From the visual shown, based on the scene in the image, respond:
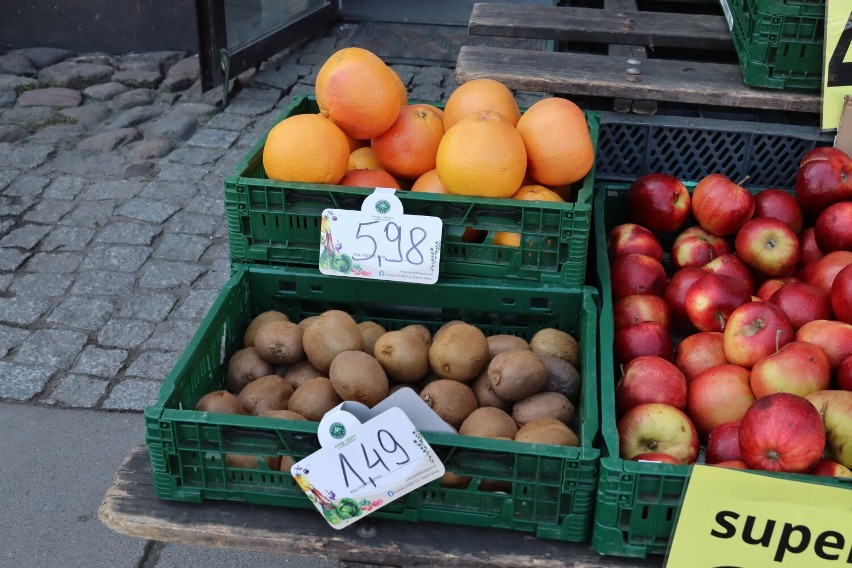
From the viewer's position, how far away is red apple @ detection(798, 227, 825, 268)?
240cm

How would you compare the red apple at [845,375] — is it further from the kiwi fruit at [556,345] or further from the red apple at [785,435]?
the kiwi fruit at [556,345]

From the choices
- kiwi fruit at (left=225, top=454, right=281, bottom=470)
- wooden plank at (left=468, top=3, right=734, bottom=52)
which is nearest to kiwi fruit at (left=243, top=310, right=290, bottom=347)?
kiwi fruit at (left=225, top=454, right=281, bottom=470)

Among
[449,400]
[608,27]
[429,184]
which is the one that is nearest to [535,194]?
[429,184]

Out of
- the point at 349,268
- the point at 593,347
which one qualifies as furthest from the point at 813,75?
the point at 349,268

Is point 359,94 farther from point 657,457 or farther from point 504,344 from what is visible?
point 657,457

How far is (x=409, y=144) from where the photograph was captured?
2355mm

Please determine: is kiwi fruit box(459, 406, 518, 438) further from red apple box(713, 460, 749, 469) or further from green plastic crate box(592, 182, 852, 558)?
red apple box(713, 460, 749, 469)

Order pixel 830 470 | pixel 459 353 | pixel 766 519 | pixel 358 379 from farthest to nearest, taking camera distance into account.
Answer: pixel 459 353 < pixel 358 379 < pixel 830 470 < pixel 766 519

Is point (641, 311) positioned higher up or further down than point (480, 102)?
further down

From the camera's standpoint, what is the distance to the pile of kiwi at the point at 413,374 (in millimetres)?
1879

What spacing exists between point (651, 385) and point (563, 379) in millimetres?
198

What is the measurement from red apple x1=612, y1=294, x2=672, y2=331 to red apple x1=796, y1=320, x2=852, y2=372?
1.13 feet

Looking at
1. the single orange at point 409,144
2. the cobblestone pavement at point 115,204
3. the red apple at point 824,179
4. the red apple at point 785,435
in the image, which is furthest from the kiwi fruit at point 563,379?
the cobblestone pavement at point 115,204

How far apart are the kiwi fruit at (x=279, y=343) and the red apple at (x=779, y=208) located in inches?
52.9
